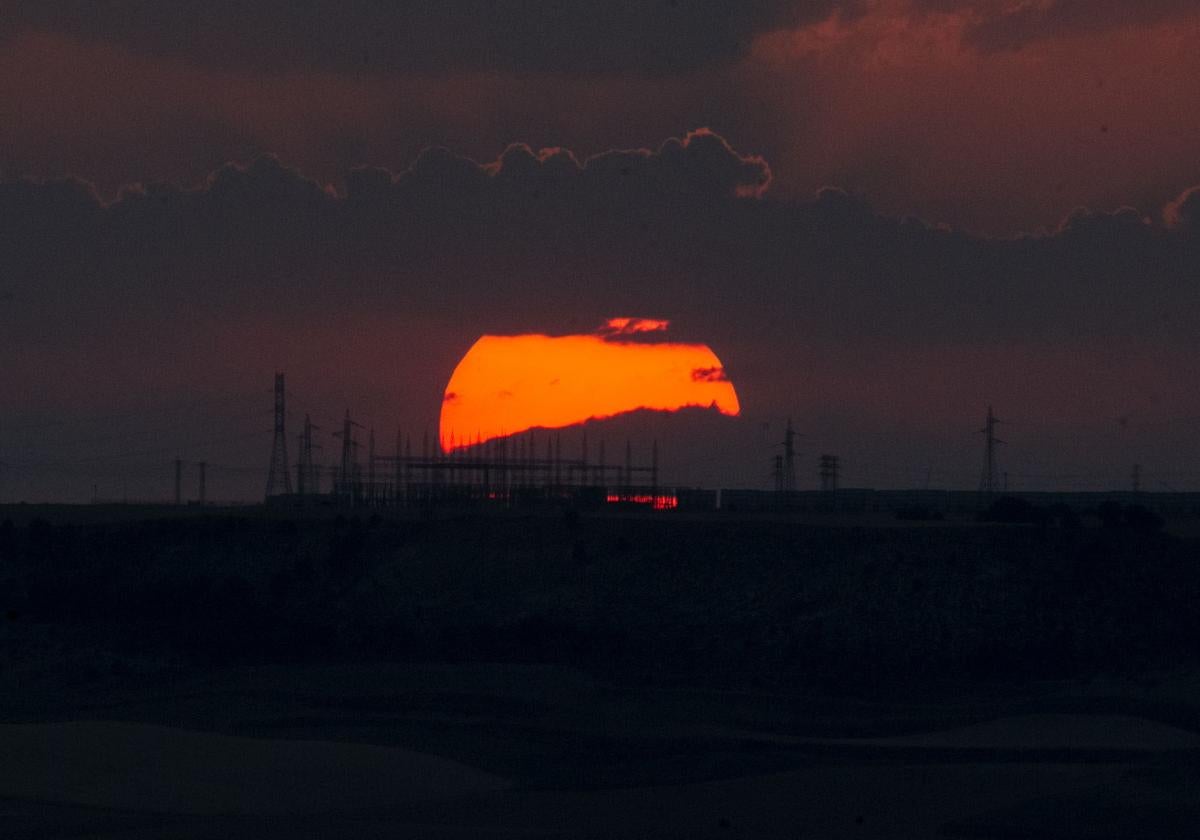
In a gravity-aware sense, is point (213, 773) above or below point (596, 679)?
below

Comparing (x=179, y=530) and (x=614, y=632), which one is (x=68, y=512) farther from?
(x=614, y=632)

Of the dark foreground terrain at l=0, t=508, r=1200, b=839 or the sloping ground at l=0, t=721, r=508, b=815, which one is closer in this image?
the dark foreground terrain at l=0, t=508, r=1200, b=839

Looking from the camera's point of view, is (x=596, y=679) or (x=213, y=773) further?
(x=596, y=679)

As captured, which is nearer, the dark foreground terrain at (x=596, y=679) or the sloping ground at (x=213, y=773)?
the dark foreground terrain at (x=596, y=679)

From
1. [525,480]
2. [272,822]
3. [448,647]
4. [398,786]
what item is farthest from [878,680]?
[525,480]
